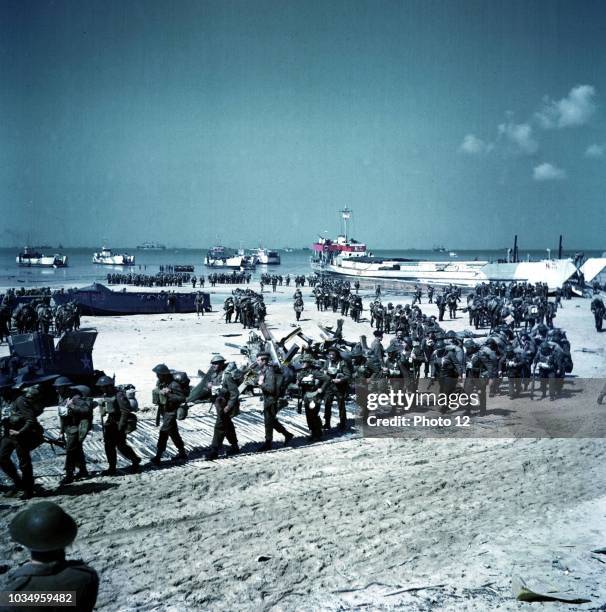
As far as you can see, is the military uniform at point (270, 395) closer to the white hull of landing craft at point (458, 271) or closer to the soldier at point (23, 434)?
the soldier at point (23, 434)

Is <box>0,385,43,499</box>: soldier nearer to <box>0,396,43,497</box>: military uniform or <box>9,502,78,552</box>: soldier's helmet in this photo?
<box>0,396,43,497</box>: military uniform

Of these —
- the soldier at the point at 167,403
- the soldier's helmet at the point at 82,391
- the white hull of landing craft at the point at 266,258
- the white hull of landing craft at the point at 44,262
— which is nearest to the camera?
the soldier's helmet at the point at 82,391

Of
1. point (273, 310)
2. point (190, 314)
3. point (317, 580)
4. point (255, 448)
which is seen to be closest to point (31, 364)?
point (255, 448)

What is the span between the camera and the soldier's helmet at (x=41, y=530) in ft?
8.27

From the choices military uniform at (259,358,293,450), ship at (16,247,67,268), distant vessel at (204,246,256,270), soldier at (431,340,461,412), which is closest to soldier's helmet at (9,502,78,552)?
military uniform at (259,358,293,450)

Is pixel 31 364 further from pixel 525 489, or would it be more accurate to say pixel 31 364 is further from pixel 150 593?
pixel 525 489

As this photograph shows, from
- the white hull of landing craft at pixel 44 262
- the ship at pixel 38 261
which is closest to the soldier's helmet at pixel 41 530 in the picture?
the white hull of landing craft at pixel 44 262

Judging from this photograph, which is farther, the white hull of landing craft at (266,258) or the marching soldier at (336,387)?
the white hull of landing craft at (266,258)

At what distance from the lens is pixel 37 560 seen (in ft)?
8.51

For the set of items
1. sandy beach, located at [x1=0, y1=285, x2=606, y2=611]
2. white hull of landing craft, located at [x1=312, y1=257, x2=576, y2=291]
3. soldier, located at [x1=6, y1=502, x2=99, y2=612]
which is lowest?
sandy beach, located at [x1=0, y1=285, x2=606, y2=611]

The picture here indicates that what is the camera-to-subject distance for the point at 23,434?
21.9 feet

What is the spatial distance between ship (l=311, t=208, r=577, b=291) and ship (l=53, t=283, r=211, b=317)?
106ft

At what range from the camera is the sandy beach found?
4793 mm

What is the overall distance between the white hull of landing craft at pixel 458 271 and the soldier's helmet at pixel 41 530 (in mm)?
49236
